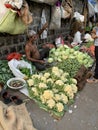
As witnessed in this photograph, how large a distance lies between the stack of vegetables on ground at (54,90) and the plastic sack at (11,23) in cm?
107

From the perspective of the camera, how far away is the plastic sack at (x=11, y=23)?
4941mm

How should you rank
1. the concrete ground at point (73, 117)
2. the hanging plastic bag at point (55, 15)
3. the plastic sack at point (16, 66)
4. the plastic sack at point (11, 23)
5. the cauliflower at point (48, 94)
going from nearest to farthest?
the concrete ground at point (73, 117) < the cauliflower at point (48, 94) < the plastic sack at point (11, 23) < the plastic sack at point (16, 66) < the hanging plastic bag at point (55, 15)

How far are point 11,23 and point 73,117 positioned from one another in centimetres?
219

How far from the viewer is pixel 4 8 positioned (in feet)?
16.4

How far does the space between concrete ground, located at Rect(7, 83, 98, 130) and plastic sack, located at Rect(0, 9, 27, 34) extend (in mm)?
1298

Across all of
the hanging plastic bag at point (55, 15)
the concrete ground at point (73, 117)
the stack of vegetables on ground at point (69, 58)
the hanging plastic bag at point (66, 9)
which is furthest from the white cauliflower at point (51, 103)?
the hanging plastic bag at point (66, 9)

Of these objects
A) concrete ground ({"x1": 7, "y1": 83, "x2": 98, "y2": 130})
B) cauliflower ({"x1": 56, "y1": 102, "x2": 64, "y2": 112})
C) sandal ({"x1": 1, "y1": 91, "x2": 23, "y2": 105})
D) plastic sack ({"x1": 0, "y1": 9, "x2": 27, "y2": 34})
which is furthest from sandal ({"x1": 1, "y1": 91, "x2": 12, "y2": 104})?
plastic sack ({"x1": 0, "y1": 9, "x2": 27, "y2": 34})

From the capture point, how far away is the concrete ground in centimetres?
409

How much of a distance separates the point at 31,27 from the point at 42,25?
549 mm

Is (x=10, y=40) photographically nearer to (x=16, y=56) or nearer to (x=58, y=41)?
(x=16, y=56)

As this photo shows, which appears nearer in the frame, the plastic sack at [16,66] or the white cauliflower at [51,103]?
the white cauliflower at [51,103]

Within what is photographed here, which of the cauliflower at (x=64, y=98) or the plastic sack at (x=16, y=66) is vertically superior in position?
the plastic sack at (x=16, y=66)

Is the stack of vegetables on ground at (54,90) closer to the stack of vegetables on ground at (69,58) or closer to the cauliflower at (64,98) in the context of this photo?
the cauliflower at (64,98)

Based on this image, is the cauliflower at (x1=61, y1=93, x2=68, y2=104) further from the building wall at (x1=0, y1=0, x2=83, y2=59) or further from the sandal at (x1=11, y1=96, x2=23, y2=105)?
the building wall at (x1=0, y1=0, x2=83, y2=59)
